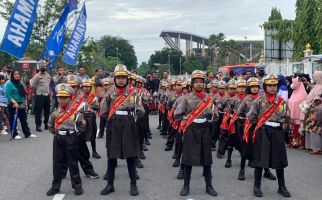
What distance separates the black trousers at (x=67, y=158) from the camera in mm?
6906

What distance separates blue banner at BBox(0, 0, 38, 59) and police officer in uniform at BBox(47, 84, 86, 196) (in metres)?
6.39

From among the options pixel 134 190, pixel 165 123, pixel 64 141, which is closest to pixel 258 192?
pixel 134 190

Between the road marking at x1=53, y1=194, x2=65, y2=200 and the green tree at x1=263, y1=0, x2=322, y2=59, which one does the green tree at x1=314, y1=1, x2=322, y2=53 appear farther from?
the road marking at x1=53, y1=194, x2=65, y2=200

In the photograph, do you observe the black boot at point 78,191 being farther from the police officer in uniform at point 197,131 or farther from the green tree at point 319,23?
the green tree at point 319,23

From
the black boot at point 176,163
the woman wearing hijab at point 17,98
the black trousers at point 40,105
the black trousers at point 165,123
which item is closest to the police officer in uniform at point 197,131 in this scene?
the black boot at point 176,163

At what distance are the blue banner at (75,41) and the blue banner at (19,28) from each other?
4.44 m

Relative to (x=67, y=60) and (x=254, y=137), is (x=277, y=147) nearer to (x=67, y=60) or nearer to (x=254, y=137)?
(x=254, y=137)

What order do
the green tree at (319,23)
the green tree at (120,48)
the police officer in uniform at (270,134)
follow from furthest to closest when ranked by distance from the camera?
the green tree at (120,48), the green tree at (319,23), the police officer in uniform at (270,134)

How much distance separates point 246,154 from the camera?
812 cm

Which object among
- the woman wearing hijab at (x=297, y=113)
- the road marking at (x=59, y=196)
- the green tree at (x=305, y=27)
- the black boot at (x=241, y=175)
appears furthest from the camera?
the green tree at (x=305, y=27)

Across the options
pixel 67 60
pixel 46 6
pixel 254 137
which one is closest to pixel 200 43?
pixel 46 6

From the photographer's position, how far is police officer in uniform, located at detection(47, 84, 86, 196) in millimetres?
6906

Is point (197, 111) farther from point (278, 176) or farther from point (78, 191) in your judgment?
point (78, 191)

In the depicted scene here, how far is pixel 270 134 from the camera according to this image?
687 cm
